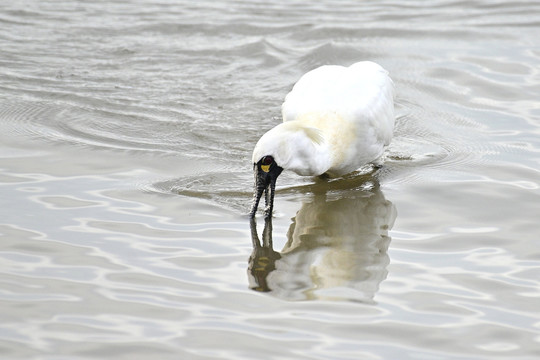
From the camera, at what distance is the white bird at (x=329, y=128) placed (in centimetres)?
612

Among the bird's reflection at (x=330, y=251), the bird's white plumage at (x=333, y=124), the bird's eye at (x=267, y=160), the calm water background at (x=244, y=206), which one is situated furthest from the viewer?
the bird's white plumage at (x=333, y=124)

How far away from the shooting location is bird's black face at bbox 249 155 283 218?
6086 millimetres

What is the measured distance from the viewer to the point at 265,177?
6133mm

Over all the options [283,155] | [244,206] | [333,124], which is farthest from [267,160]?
[333,124]

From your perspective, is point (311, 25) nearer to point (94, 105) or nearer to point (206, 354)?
point (94, 105)

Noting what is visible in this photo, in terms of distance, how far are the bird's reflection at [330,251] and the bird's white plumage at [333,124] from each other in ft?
0.97

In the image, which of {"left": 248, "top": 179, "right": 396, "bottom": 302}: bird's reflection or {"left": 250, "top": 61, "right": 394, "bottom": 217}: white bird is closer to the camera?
{"left": 248, "top": 179, "right": 396, "bottom": 302}: bird's reflection

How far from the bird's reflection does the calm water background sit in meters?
0.02

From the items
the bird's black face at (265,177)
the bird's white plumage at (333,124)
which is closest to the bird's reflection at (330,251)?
the bird's black face at (265,177)

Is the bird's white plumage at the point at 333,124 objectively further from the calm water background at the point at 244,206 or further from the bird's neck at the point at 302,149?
the calm water background at the point at 244,206

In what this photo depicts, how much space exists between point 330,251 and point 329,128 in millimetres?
1233

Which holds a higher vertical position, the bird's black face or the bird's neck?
the bird's neck

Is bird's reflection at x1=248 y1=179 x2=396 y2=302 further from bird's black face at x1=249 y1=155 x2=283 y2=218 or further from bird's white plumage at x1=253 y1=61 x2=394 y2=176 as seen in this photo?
bird's white plumage at x1=253 y1=61 x2=394 y2=176

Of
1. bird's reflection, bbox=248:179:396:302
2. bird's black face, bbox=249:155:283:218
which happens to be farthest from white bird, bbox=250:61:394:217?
bird's reflection, bbox=248:179:396:302
